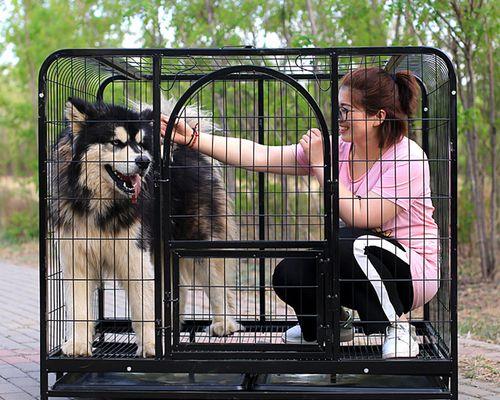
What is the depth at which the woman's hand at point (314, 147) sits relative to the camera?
4500mm

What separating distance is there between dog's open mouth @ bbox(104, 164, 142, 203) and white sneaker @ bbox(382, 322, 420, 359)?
1512 millimetres

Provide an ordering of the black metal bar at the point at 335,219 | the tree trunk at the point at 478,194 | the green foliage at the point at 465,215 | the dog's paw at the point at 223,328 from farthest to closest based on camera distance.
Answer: the green foliage at the point at 465,215 < the tree trunk at the point at 478,194 < the dog's paw at the point at 223,328 < the black metal bar at the point at 335,219

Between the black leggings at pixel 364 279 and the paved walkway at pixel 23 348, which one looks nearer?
the black leggings at pixel 364 279

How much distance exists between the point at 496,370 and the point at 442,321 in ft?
3.33

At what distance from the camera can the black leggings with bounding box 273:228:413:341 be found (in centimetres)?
436

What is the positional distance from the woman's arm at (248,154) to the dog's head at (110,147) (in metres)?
0.27

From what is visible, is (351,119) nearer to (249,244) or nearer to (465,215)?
(249,244)

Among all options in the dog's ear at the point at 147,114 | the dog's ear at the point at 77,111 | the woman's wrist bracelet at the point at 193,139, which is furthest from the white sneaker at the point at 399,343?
the dog's ear at the point at 77,111

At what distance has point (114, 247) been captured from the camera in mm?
4777

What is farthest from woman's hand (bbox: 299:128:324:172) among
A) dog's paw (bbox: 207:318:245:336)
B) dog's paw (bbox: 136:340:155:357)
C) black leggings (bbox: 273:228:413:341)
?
dog's paw (bbox: 207:318:245:336)

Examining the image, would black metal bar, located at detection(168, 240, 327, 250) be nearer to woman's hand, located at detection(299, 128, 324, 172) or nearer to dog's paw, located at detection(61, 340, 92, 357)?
woman's hand, located at detection(299, 128, 324, 172)

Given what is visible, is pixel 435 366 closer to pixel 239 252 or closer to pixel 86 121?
pixel 239 252

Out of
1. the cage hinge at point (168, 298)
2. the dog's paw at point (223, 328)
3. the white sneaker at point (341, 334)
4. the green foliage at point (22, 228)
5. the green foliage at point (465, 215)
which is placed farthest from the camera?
the green foliage at point (22, 228)

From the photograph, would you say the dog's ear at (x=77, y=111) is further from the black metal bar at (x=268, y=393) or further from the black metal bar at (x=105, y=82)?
the black metal bar at (x=268, y=393)
